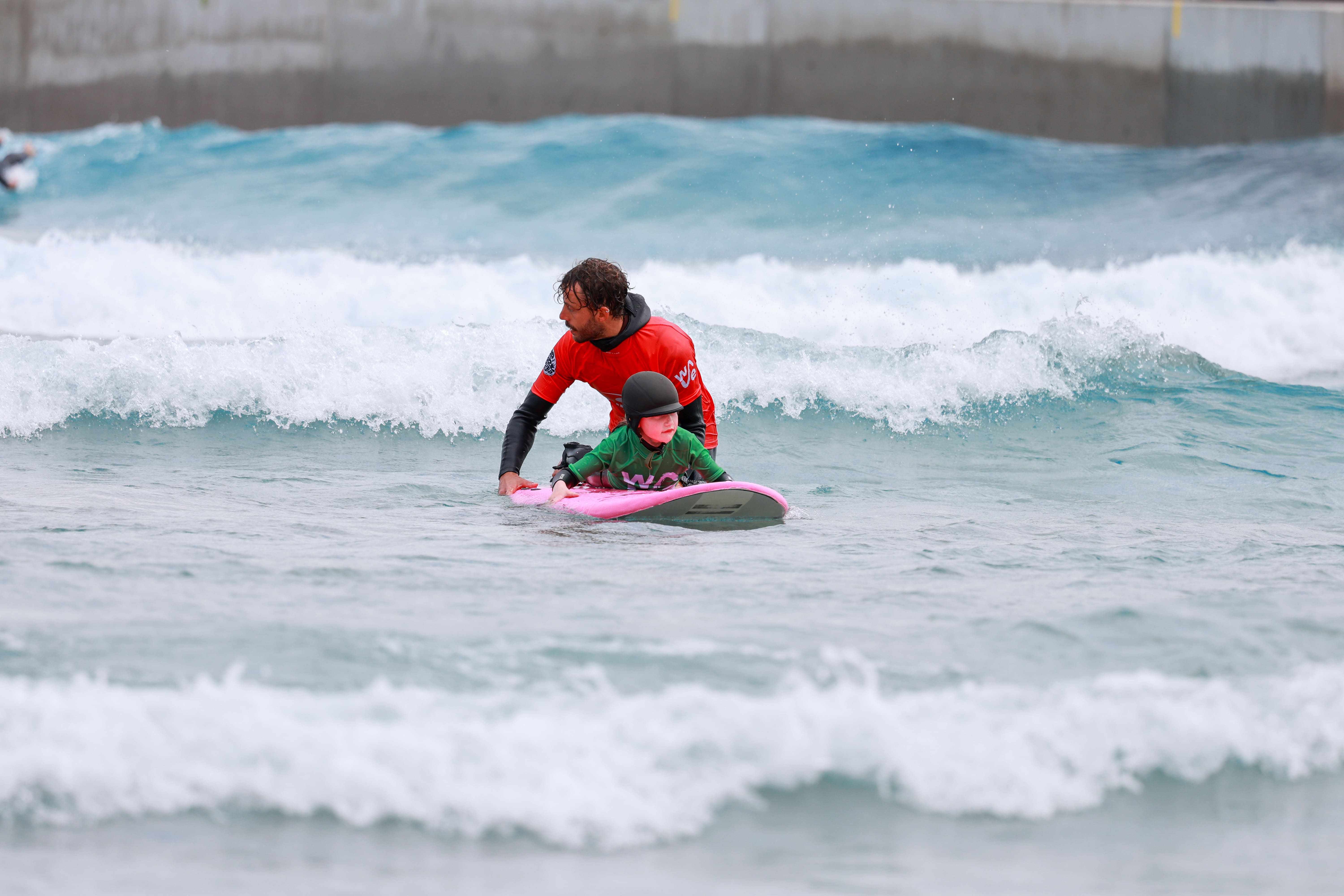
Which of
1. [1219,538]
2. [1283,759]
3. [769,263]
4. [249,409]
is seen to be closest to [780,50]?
[769,263]

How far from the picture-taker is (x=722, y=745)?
2.96m

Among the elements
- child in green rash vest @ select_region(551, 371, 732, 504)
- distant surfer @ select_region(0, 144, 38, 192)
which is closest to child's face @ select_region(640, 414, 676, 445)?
child in green rash vest @ select_region(551, 371, 732, 504)

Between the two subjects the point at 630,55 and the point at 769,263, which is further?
the point at 630,55

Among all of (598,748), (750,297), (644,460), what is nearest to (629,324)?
(644,460)

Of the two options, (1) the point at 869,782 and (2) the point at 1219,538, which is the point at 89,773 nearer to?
(1) the point at 869,782

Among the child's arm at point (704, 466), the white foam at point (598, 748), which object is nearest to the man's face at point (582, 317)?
the child's arm at point (704, 466)

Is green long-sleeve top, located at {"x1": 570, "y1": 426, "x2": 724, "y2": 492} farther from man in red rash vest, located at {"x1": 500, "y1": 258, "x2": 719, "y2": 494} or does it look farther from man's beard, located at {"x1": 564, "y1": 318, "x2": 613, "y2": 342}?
man's beard, located at {"x1": 564, "y1": 318, "x2": 613, "y2": 342}

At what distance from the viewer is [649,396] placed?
16.4 ft

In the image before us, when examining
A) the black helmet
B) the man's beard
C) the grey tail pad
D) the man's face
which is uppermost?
the man's face

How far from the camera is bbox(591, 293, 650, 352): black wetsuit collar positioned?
5293 millimetres

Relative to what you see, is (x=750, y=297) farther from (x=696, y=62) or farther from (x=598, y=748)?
(x=598, y=748)

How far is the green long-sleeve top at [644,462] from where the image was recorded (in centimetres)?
535

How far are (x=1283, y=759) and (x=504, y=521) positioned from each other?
10.6 feet

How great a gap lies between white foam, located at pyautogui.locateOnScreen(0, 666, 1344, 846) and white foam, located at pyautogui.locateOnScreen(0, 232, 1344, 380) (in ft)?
26.0
